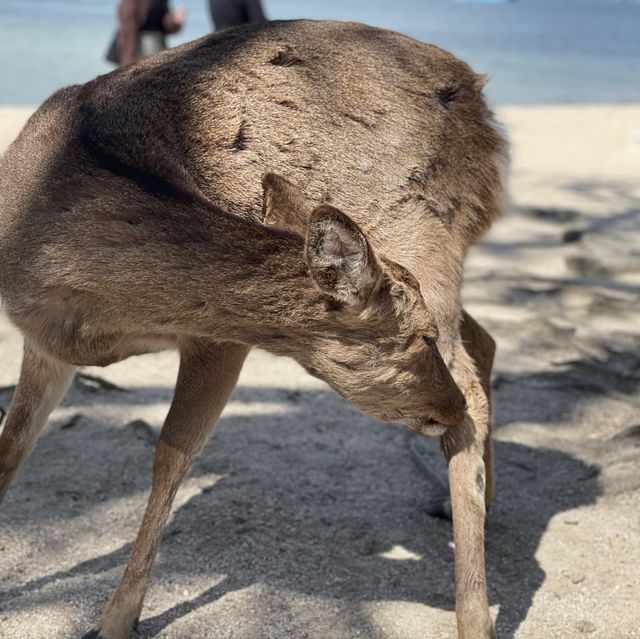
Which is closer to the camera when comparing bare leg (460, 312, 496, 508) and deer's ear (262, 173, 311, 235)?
deer's ear (262, 173, 311, 235)

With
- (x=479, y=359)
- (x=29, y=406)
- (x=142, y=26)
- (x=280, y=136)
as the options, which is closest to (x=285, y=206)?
(x=280, y=136)

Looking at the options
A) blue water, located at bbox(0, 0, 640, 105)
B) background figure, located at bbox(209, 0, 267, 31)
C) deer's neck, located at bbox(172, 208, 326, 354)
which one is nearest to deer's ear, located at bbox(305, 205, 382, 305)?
deer's neck, located at bbox(172, 208, 326, 354)

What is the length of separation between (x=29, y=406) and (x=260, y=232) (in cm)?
127

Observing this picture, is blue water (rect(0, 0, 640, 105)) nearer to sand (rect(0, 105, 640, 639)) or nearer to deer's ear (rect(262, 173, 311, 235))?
sand (rect(0, 105, 640, 639))

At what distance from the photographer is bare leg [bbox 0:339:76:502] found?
11.9 ft

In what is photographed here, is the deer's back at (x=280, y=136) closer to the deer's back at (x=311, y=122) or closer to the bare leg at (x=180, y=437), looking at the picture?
the deer's back at (x=311, y=122)

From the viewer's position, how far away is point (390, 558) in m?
3.88

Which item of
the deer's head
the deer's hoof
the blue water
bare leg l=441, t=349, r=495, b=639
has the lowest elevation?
the blue water

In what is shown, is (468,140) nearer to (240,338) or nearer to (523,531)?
(240,338)

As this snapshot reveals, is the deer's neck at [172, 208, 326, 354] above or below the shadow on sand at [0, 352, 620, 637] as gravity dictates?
above

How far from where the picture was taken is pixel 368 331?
2898mm

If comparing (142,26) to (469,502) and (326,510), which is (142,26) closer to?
(326,510)

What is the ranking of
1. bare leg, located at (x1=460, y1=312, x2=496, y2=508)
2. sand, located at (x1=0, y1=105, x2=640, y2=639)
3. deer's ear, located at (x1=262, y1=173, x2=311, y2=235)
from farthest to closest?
1. bare leg, located at (x1=460, y1=312, x2=496, y2=508)
2. sand, located at (x1=0, y1=105, x2=640, y2=639)
3. deer's ear, located at (x1=262, y1=173, x2=311, y2=235)

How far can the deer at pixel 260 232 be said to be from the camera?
2889mm
